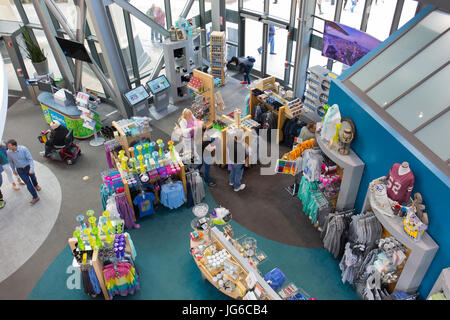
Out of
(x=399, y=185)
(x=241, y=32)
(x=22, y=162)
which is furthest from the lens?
(x=241, y=32)

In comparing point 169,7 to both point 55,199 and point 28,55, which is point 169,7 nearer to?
point 28,55

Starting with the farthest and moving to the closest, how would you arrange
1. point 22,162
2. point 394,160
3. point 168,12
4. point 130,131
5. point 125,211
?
point 168,12
point 130,131
point 22,162
point 125,211
point 394,160

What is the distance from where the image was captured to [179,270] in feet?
24.2

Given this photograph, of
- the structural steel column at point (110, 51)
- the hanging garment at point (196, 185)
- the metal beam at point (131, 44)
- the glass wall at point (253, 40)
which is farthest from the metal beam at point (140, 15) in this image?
the hanging garment at point (196, 185)

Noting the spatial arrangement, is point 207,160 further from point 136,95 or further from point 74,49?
point 74,49

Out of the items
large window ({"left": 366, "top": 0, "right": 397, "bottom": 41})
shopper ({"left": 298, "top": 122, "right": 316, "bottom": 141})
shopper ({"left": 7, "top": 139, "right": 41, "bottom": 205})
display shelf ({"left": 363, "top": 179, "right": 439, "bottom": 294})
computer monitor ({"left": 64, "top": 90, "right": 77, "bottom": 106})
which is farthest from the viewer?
computer monitor ({"left": 64, "top": 90, "right": 77, "bottom": 106})

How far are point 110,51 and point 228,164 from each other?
178 inches

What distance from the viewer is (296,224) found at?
324 inches

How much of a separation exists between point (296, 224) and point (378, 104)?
2982 mm

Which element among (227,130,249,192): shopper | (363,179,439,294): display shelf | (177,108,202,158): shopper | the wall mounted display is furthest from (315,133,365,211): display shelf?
the wall mounted display

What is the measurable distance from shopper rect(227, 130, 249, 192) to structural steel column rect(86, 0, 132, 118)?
414cm

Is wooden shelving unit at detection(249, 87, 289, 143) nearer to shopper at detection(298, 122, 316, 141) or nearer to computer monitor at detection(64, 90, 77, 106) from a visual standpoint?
shopper at detection(298, 122, 316, 141)

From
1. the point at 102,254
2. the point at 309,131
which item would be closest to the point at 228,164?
the point at 309,131

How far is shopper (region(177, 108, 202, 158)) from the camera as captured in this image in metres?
8.89
